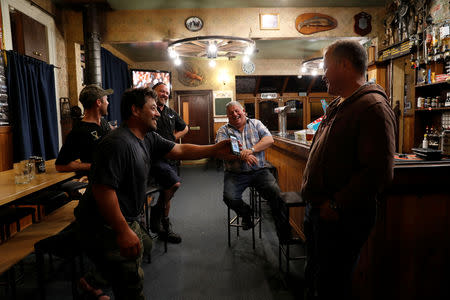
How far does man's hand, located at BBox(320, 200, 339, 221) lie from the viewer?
1390mm

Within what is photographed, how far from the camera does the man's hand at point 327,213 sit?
54.7 inches

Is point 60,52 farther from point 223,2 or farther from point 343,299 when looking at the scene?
point 343,299

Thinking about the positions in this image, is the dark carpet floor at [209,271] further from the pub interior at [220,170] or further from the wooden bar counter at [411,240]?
the wooden bar counter at [411,240]

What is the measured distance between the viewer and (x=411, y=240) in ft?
5.82

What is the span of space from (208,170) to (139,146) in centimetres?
639

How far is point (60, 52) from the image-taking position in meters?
5.11

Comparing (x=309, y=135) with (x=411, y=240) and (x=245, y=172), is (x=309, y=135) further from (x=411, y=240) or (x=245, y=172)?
(x=411, y=240)

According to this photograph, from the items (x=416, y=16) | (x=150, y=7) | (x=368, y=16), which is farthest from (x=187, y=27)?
(x=416, y=16)

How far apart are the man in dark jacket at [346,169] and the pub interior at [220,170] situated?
45cm

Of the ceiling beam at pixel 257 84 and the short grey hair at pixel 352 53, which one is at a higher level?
the ceiling beam at pixel 257 84

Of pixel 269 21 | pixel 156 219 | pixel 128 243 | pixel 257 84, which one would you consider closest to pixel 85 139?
pixel 156 219

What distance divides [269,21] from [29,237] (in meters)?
4.91

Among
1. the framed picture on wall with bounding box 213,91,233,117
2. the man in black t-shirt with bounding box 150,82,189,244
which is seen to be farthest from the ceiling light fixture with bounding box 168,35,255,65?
the framed picture on wall with bounding box 213,91,233,117

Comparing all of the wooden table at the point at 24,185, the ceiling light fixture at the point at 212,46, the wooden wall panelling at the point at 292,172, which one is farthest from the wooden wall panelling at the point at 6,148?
the wooden wall panelling at the point at 292,172
